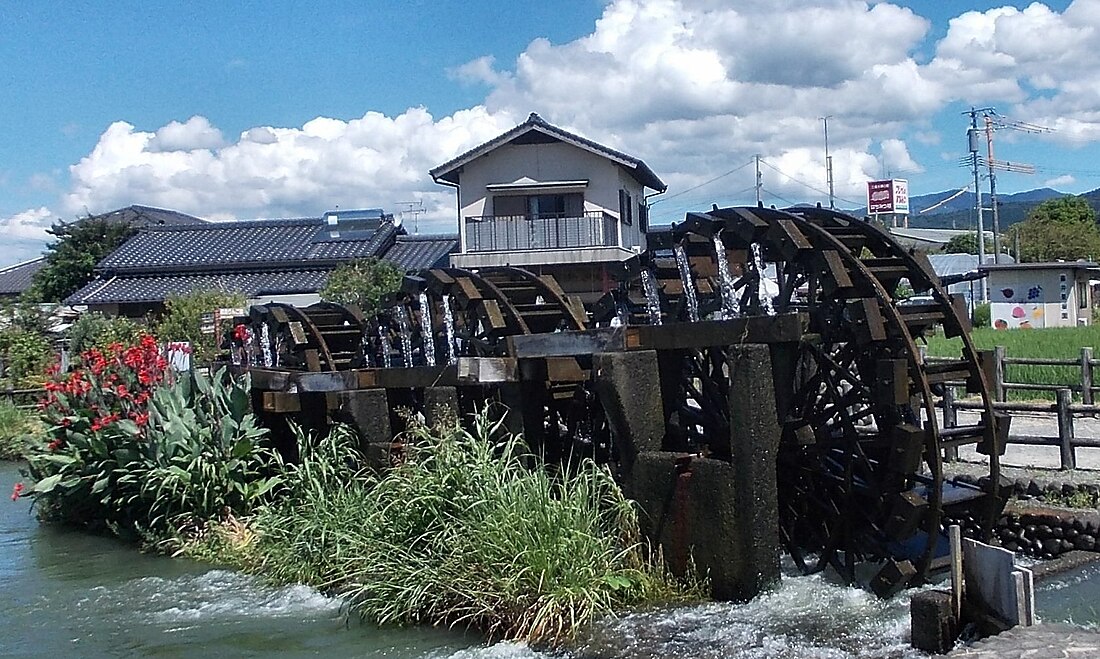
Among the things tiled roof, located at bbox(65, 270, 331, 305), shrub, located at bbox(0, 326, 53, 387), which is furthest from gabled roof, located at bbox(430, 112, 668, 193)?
shrub, located at bbox(0, 326, 53, 387)

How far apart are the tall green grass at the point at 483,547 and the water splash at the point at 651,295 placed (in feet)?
7.41

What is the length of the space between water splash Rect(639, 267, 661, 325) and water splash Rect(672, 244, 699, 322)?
34cm

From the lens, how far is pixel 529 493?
802 cm

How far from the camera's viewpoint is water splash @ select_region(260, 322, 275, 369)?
16234 mm

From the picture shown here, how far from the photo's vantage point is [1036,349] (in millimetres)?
21312

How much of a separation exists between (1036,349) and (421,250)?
17.5 meters

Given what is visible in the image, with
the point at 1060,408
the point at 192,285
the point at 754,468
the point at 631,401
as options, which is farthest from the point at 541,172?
the point at 754,468

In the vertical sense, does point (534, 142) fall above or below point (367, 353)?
above

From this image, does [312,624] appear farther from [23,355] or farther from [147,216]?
[147,216]

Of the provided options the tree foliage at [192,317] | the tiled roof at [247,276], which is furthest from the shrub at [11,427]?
the tiled roof at [247,276]

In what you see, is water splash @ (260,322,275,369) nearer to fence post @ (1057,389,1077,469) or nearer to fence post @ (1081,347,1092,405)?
fence post @ (1057,389,1077,469)

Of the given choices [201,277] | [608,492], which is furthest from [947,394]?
[201,277]

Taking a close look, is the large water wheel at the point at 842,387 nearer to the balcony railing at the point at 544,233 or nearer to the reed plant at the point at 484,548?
the reed plant at the point at 484,548

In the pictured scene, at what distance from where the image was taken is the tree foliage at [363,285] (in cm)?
2577
